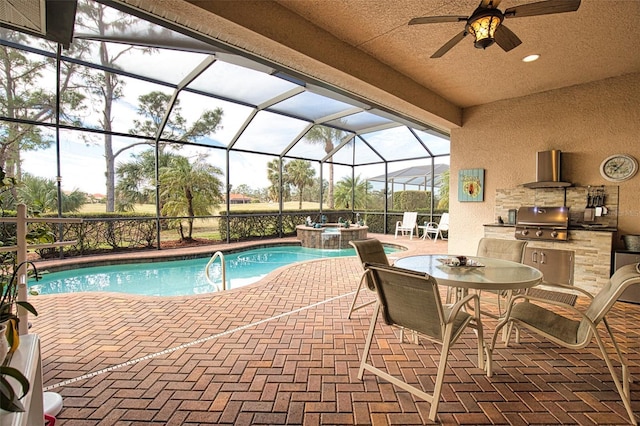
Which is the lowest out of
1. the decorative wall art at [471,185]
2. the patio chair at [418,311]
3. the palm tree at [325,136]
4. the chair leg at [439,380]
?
the chair leg at [439,380]

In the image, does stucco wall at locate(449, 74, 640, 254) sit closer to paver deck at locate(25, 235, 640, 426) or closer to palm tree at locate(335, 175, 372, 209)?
paver deck at locate(25, 235, 640, 426)

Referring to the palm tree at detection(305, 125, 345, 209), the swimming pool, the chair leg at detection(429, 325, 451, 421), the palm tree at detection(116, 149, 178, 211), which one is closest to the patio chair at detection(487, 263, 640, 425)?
the chair leg at detection(429, 325, 451, 421)

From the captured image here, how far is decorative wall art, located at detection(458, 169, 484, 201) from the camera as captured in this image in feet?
17.2

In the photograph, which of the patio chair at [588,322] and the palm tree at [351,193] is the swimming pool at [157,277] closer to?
the patio chair at [588,322]

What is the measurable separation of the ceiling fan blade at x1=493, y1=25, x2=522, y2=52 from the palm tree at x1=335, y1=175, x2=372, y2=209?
9.24 meters

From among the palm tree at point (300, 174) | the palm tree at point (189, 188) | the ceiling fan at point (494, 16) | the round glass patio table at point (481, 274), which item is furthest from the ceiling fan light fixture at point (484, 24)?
the palm tree at point (300, 174)

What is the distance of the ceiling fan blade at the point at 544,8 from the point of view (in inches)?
75.7

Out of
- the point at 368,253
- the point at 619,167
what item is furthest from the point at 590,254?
the point at 368,253

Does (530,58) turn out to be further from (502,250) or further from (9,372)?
(9,372)

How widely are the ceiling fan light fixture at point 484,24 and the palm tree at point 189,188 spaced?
757 centimetres

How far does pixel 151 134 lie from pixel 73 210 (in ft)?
8.24

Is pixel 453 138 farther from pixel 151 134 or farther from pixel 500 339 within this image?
pixel 151 134

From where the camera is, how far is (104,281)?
555 centimetres

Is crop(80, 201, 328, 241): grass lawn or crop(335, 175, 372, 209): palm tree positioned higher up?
crop(335, 175, 372, 209): palm tree
